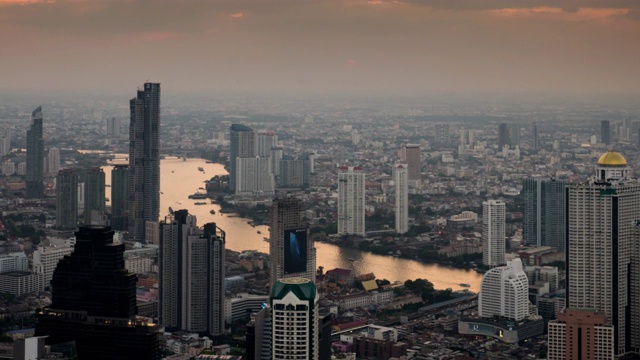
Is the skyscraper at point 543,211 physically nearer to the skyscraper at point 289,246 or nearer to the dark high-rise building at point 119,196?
the skyscraper at point 289,246

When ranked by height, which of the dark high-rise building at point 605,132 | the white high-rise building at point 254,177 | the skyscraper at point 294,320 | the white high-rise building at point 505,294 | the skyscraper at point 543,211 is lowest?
the white high-rise building at point 505,294

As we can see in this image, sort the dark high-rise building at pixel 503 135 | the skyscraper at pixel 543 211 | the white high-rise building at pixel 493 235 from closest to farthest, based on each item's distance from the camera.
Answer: the white high-rise building at pixel 493 235 → the skyscraper at pixel 543 211 → the dark high-rise building at pixel 503 135

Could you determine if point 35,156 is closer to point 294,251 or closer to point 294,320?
point 294,251

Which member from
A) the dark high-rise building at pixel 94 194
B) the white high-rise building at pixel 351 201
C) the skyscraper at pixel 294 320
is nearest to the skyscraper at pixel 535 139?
the white high-rise building at pixel 351 201

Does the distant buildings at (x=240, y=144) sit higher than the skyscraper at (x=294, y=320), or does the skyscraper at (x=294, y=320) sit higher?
the distant buildings at (x=240, y=144)

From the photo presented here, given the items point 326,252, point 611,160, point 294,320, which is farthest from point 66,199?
point 294,320

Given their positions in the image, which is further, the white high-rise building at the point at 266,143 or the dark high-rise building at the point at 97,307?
the white high-rise building at the point at 266,143

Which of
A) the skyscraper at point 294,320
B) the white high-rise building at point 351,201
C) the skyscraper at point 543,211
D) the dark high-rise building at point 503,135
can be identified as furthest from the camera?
the dark high-rise building at point 503,135
